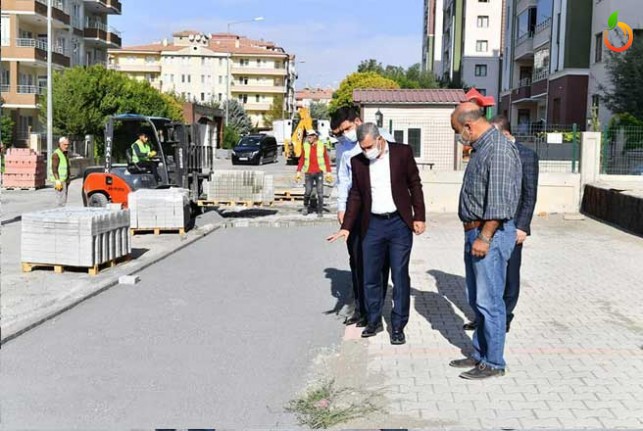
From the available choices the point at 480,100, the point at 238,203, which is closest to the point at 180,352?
the point at 480,100

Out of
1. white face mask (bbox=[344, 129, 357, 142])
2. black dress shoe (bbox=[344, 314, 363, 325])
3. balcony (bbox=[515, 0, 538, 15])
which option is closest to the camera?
black dress shoe (bbox=[344, 314, 363, 325])

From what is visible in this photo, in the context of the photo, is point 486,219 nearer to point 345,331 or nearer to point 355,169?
point 355,169

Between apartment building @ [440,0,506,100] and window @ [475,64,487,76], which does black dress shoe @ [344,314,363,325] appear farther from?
window @ [475,64,487,76]

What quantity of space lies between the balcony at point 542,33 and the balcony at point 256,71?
227 ft

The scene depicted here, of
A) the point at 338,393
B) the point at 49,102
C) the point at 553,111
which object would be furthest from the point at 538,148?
the point at 553,111

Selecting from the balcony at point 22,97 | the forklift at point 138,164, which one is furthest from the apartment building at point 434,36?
the forklift at point 138,164

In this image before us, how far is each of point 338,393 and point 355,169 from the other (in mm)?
2107

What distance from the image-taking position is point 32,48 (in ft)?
166

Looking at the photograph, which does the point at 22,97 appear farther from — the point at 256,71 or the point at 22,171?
the point at 256,71

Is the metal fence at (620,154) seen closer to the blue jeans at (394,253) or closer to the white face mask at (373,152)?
the blue jeans at (394,253)

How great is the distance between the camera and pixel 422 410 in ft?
16.0

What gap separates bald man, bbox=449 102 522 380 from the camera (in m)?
5.26

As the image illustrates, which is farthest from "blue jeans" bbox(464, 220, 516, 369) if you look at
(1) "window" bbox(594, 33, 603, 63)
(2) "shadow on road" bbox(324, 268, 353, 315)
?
(1) "window" bbox(594, 33, 603, 63)

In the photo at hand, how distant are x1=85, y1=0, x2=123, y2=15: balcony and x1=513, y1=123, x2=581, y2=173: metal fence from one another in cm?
5084
